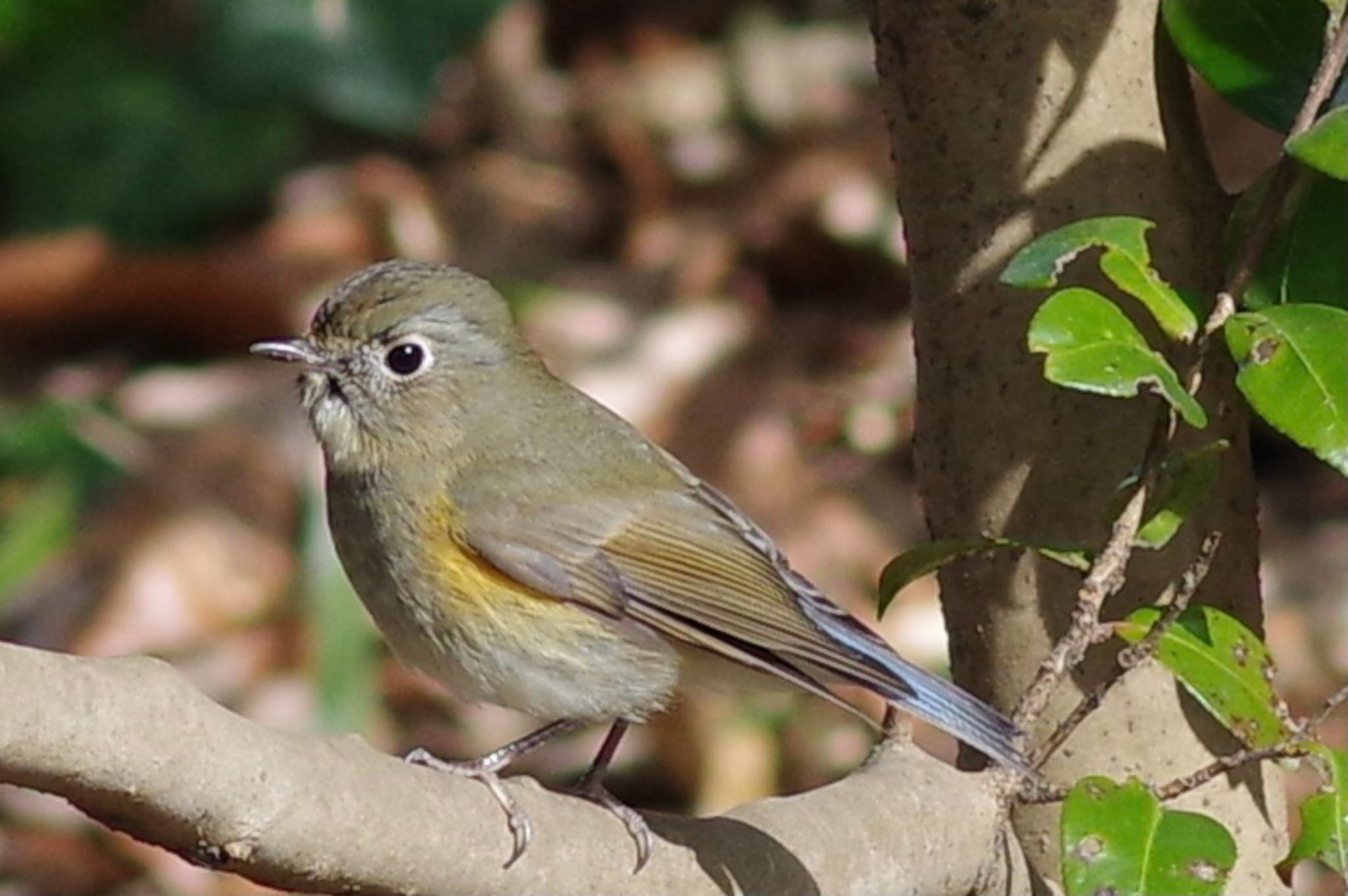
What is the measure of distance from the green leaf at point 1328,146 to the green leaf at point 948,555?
44 centimetres

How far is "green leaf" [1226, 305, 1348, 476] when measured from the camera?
6.85 ft

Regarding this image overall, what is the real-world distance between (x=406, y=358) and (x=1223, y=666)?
4.02ft

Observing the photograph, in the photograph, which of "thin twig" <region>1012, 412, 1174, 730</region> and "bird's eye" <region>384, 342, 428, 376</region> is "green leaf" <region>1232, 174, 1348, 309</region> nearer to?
"thin twig" <region>1012, 412, 1174, 730</region>

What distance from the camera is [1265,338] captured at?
7.08 ft

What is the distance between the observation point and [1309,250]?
229 centimetres

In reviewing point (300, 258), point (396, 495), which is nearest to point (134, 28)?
point (300, 258)

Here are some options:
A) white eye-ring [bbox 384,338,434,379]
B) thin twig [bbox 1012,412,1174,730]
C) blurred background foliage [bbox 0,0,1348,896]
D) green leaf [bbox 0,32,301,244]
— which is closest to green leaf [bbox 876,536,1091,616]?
thin twig [bbox 1012,412,1174,730]

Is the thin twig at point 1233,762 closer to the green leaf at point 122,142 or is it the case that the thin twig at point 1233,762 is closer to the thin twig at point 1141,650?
the thin twig at point 1141,650

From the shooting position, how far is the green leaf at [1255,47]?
91.1 inches

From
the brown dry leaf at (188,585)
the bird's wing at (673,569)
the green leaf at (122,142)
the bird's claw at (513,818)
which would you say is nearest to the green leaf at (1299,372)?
the bird's wing at (673,569)

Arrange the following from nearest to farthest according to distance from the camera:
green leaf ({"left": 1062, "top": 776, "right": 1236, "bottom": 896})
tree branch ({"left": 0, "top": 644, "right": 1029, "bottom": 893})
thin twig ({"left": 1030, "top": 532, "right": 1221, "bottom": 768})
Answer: tree branch ({"left": 0, "top": 644, "right": 1029, "bottom": 893}) → green leaf ({"left": 1062, "top": 776, "right": 1236, "bottom": 896}) → thin twig ({"left": 1030, "top": 532, "right": 1221, "bottom": 768})

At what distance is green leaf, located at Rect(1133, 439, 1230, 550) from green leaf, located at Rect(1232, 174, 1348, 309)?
0.54 feet

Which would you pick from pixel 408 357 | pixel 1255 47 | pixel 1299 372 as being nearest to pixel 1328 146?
pixel 1299 372

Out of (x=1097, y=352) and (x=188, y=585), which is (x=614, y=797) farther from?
(x=188, y=585)
